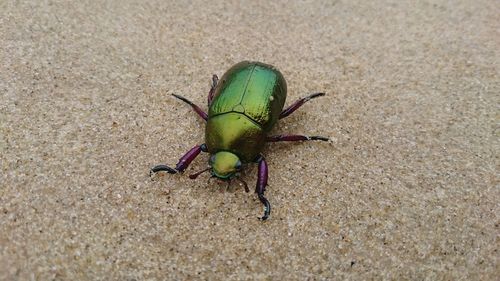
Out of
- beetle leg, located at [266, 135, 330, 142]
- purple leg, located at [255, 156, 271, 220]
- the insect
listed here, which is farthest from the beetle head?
beetle leg, located at [266, 135, 330, 142]

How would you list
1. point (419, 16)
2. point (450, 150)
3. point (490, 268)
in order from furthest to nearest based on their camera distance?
point (419, 16) → point (450, 150) → point (490, 268)

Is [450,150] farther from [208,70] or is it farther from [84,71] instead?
[84,71]

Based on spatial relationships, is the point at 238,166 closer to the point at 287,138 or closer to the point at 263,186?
the point at 263,186

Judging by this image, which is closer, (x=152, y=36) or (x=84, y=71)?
(x=84, y=71)

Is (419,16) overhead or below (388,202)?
overhead

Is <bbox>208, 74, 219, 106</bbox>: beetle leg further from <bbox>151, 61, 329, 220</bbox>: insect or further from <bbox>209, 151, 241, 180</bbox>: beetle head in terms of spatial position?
<bbox>209, 151, 241, 180</bbox>: beetle head

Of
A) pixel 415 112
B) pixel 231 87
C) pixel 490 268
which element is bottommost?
pixel 490 268

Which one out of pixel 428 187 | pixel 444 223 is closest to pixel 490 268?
pixel 444 223

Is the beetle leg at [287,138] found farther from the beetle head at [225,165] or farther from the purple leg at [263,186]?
the beetle head at [225,165]
